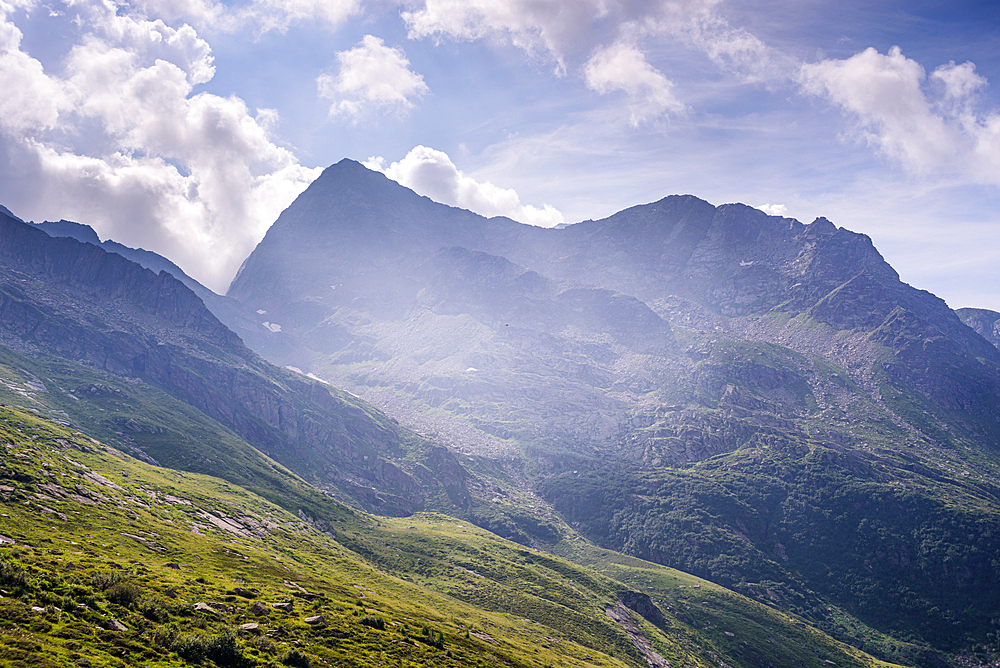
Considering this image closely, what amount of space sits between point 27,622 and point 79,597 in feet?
23.1

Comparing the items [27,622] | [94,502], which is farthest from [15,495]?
[27,622]

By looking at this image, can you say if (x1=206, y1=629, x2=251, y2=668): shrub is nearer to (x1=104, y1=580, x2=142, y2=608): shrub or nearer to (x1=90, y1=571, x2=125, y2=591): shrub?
(x1=104, y1=580, x2=142, y2=608): shrub

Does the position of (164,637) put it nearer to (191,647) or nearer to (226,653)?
(191,647)

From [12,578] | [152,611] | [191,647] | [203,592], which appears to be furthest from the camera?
[203,592]

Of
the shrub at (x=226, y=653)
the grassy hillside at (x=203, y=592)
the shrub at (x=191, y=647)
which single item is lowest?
the grassy hillside at (x=203, y=592)

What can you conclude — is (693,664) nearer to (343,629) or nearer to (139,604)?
(343,629)

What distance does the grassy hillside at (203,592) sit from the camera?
33406 mm

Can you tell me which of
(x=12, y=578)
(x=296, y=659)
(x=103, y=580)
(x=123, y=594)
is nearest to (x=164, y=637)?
(x=123, y=594)

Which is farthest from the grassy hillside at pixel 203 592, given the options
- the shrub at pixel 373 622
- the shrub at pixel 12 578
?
the shrub at pixel 373 622

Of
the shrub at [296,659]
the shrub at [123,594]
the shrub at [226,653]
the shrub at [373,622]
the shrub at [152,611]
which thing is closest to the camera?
the shrub at [226,653]

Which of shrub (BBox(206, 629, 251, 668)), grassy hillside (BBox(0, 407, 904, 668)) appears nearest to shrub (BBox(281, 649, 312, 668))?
grassy hillside (BBox(0, 407, 904, 668))

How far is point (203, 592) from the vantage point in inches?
1969

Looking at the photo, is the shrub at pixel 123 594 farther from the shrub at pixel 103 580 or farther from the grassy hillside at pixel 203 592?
the shrub at pixel 103 580

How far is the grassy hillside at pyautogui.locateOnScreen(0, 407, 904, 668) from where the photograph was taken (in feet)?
110
